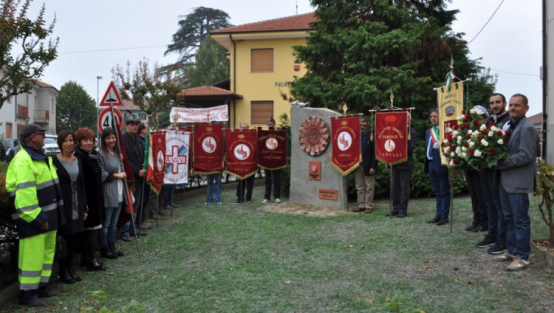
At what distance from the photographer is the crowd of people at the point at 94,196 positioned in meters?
4.92

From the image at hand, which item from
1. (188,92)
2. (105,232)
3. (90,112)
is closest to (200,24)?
(188,92)

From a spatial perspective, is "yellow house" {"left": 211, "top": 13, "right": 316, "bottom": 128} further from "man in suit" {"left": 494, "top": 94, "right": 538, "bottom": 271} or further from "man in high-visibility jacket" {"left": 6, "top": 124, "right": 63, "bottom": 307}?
"man in high-visibility jacket" {"left": 6, "top": 124, "right": 63, "bottom": 307}

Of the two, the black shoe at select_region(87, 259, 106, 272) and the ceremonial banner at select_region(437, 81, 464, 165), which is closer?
the black shoe at select_region(87, 259, 106, 272)

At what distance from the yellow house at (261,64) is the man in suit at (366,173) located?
19.9m

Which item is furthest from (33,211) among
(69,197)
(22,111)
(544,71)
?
(22,111)

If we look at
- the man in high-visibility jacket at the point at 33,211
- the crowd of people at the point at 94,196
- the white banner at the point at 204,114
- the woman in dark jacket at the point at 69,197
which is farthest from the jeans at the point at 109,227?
the white banner at the point at 204,114

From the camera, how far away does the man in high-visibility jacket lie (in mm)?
4836

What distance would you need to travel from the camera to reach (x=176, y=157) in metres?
11.0

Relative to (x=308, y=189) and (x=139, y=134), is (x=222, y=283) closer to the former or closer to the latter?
(x=139, y=134)

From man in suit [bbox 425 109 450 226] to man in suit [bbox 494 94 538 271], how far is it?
264cm

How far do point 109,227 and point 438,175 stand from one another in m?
5.51

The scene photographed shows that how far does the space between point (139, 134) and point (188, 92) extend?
22722 mm

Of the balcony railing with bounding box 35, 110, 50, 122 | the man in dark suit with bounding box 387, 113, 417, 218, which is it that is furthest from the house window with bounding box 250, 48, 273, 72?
the balcony railing with bounding box 35, 110, 50, 122

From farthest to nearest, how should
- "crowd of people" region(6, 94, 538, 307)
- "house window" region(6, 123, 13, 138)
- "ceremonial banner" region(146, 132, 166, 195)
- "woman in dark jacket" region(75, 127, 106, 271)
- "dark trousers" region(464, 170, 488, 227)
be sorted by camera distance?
1. "house window" region(6, 123, 13, 138)
2. "ceremonial banner" region(146, 132, 166, 195)
3. "dark trousers" region(464, 170, 488, 227)
4. "woman in dark jacket" region(75, 127, 106, 271)
5. "crowd of people" region(6, 94, 538, 307)
